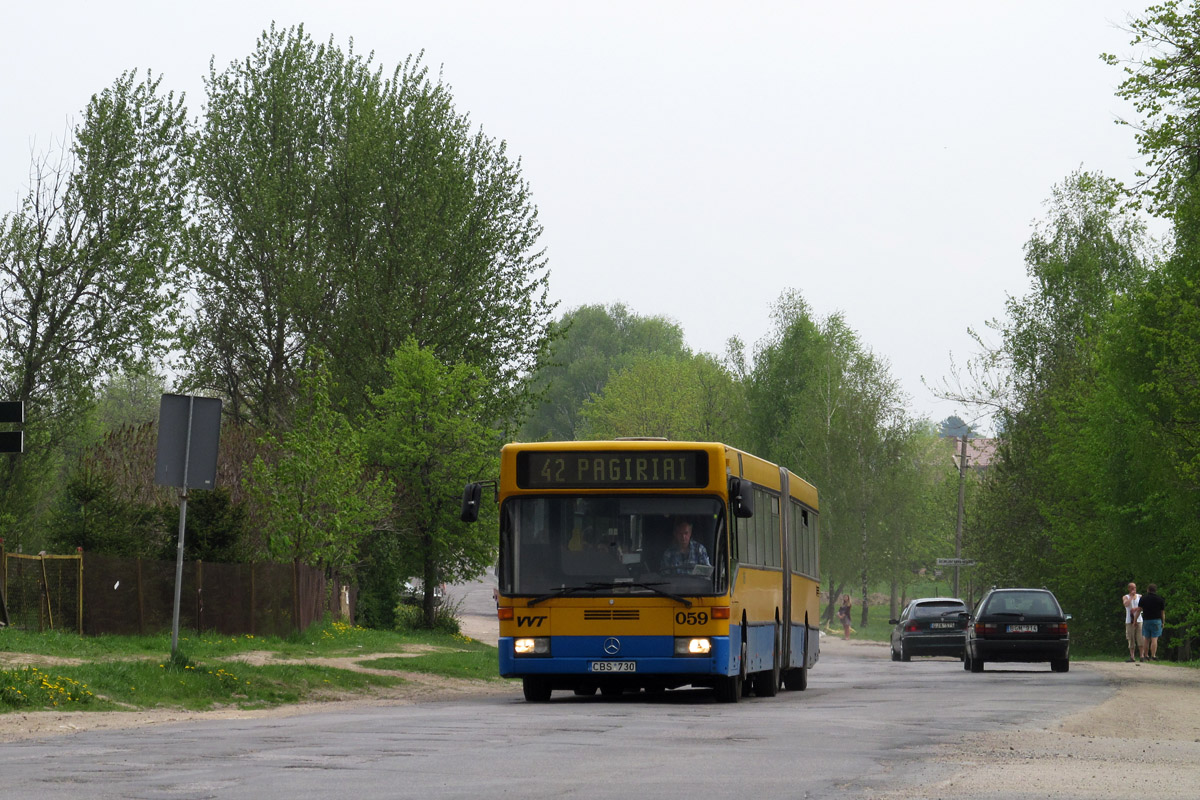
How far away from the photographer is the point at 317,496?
36.3 metres

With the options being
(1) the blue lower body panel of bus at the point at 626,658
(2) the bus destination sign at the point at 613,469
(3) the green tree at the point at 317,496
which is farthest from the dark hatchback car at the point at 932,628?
(1) the blue lower body panel of bus at the point at 626,658

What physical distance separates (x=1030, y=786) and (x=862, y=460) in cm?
8013

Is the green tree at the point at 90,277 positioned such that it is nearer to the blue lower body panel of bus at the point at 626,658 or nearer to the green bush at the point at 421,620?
the green bush at the point at 421,620

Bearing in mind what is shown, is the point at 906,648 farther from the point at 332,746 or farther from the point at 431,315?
the point at 332,746

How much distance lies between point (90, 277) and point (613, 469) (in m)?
28.8

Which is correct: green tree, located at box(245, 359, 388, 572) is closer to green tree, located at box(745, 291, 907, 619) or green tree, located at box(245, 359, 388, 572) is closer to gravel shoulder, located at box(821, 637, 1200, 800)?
gravel shoulder, located at box(821, 637, 1200, 800)

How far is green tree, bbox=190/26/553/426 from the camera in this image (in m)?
47.0

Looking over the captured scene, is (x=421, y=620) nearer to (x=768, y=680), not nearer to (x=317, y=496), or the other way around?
(x=317, y=496)

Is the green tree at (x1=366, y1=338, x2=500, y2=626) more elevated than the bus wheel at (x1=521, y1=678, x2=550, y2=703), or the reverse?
the green tree at (x1=366, y1=338, x2=500, y2=626)

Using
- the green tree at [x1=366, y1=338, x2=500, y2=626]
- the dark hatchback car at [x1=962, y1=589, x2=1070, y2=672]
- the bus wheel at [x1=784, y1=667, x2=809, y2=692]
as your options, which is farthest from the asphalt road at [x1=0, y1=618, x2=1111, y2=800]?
the green tree at [x1=366, y1=338, x2=500, y2=626]

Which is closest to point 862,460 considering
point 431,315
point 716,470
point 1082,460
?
point 1082,460

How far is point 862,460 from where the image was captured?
8981 cm

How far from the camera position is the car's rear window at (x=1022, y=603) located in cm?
3184

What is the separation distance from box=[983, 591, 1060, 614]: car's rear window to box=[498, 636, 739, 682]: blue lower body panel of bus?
45.5 ft
